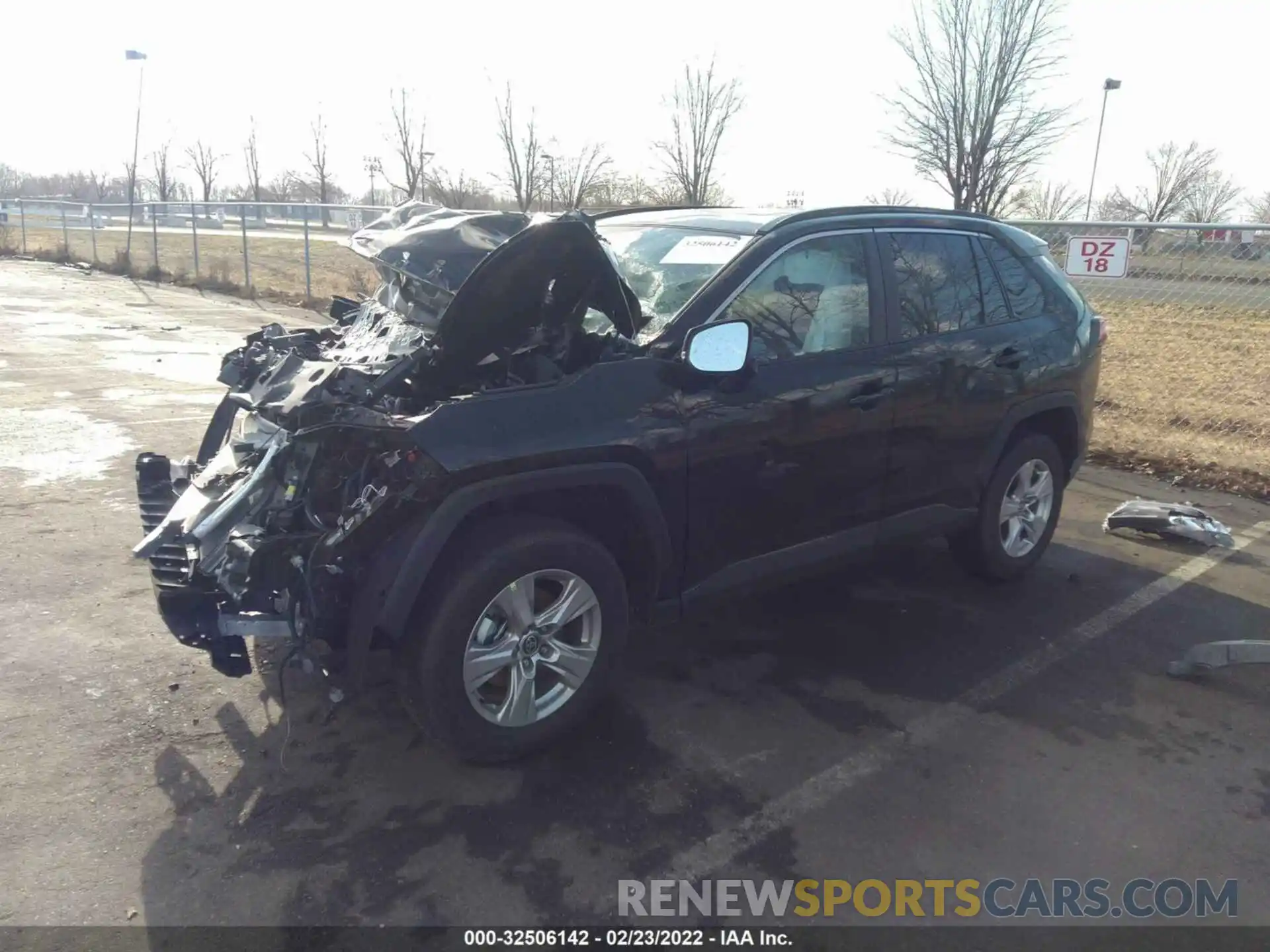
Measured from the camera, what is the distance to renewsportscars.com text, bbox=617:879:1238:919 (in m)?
2.71

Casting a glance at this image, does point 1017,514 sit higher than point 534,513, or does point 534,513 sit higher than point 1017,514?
point 534,513

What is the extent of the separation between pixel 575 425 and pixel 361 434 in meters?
0.73

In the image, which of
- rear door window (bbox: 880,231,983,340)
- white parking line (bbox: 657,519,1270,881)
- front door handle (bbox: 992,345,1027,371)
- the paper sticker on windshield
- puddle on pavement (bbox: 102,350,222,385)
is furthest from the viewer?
puddle on pavement (bbox: 102,350,222,385)

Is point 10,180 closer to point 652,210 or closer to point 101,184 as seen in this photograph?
point 101,184

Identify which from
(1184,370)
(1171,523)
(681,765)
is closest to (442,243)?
(681,765)

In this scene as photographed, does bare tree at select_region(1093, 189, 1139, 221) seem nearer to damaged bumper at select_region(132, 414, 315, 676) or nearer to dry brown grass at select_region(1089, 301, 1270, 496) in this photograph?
dry brown grass at select_region(1089, 301, 1270, 496)

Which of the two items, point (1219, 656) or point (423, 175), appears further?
point (423, 175)

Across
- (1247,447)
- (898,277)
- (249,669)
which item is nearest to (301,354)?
(249,669)

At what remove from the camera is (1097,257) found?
8.21 metres

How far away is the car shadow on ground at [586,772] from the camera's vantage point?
2.72 meters

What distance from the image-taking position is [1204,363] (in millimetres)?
11211

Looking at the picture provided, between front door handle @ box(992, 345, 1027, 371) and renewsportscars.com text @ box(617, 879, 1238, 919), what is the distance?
2.59 m

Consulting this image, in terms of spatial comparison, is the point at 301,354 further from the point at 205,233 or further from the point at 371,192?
→ the point at 205,233

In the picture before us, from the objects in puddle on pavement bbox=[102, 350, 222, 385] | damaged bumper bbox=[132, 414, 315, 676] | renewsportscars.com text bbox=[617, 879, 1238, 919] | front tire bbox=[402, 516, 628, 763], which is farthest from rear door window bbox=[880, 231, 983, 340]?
puddle on pavement bbox=[102, 350, 222, 385]
